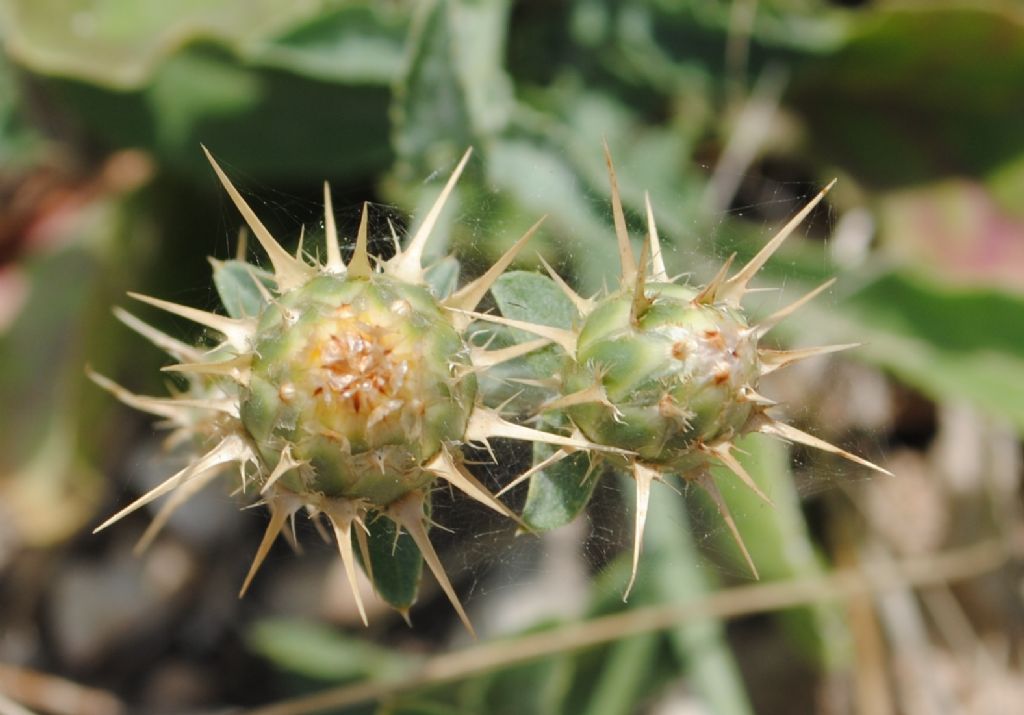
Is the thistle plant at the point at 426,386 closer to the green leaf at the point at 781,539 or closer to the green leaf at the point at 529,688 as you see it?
the green leaf at the point at 781,539

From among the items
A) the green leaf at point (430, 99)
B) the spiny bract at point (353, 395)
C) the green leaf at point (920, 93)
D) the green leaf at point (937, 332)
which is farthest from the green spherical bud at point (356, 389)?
the green leaf at point (920, 93)

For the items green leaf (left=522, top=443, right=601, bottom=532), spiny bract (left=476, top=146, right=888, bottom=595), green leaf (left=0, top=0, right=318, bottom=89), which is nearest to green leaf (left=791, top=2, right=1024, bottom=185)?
green leaf (left=0, top=0, right=318, bottom=89)

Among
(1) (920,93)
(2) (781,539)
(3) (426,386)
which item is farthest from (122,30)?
(1) (920,93)

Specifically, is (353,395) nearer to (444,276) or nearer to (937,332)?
(444,276)

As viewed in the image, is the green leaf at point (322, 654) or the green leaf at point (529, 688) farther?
the green leaf at point (322, 654)

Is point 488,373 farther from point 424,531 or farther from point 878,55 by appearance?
point 878,55

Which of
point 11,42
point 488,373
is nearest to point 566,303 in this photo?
point 488,373
